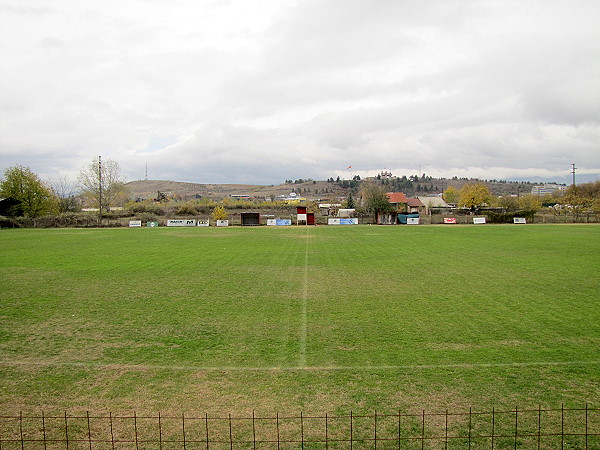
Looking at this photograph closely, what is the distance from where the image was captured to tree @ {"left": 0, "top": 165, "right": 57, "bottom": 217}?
7044 cm

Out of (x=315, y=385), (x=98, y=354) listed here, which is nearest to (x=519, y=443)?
(x=315, y=385)

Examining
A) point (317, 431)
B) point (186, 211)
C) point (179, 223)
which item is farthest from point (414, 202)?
point (317, 431)

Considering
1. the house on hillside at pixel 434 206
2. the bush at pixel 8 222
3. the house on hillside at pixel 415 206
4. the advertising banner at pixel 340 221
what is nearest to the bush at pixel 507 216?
the advertising banner at pixel 340 221

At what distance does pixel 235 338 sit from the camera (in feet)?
37.0

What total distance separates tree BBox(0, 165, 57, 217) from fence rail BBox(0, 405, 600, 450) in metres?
76.0

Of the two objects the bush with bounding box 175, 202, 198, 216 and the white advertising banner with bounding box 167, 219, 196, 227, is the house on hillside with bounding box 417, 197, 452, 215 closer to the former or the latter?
the bush with bounding box 175, 202, 198, 216

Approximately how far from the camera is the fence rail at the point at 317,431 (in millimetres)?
6289

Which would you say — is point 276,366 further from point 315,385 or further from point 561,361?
point 561,361

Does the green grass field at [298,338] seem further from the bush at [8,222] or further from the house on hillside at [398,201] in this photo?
the house on hillside at [398,201]

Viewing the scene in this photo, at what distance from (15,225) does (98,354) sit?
67163 mm

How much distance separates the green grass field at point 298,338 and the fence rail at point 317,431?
40 cm

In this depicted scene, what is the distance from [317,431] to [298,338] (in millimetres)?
4614

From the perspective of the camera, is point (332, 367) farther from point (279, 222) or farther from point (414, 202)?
point (414, 202)

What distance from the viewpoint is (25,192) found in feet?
234
